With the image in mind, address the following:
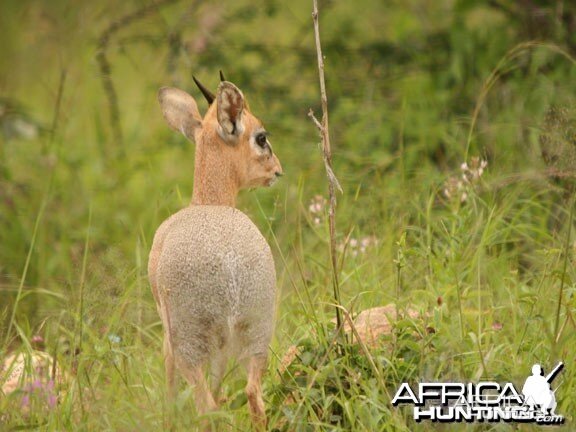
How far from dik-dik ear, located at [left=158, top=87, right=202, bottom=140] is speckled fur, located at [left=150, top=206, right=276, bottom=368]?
65 centimetres

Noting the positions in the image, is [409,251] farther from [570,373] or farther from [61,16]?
[61,16]

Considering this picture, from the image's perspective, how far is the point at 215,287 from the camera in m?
3.32

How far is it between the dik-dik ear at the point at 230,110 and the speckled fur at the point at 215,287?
13.0 inches

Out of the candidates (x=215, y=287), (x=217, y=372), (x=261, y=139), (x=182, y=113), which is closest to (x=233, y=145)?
(x=261, y=139)

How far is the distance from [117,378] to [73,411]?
168mm

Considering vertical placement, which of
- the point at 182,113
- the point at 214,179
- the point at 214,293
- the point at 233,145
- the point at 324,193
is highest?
the point at 324,193

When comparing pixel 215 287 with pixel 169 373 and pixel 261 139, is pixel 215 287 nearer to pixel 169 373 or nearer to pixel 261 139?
pixel 169 373

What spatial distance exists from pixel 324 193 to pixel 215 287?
2.55 meters

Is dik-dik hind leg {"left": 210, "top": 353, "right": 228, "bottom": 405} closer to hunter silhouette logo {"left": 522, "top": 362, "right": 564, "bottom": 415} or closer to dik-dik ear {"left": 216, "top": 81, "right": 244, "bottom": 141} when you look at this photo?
dik-dik ear {"left": 216, "top": 81, "right": 244, "bottom": 141}

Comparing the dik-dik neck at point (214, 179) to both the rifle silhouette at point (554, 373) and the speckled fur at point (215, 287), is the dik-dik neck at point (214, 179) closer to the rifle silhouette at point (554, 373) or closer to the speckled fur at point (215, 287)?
the speckled fur at point (215, 287)

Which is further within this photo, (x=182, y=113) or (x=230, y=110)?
(x=182, y=113)

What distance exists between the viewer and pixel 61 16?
25.2ft

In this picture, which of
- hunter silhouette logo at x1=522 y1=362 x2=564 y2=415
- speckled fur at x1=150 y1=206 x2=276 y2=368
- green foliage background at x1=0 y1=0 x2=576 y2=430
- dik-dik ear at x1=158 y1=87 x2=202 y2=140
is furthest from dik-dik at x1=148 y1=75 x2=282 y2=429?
hunter silhouette logo at x1=522 y1=362 x2=564 y2=415

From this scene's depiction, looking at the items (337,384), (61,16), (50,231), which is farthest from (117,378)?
(61,16)
